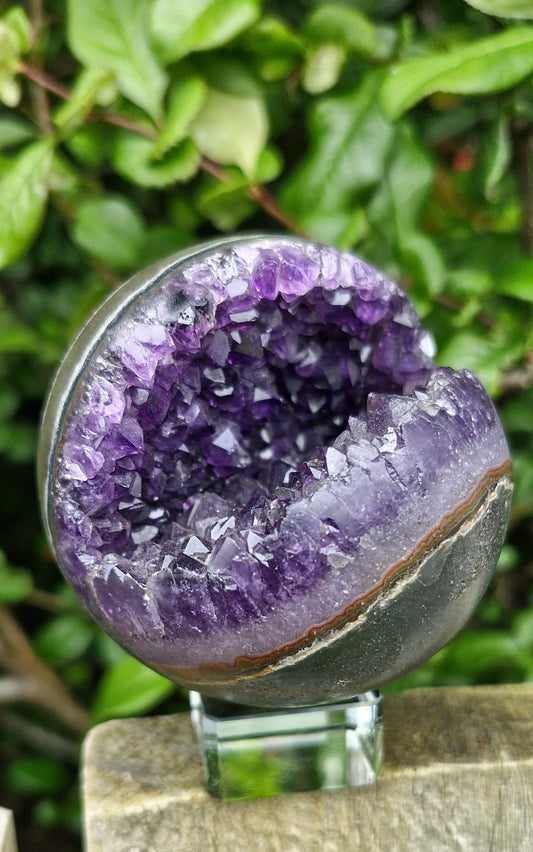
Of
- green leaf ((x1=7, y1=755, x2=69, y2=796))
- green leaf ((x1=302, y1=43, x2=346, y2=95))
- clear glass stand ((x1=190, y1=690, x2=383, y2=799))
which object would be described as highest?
green leaf ((x1=302, y1=43, x2=346, y2=95))

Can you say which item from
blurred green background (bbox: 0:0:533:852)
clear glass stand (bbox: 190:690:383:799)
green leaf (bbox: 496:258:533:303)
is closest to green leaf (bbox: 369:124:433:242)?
blurred green background (bbox: 0:0:533:852)

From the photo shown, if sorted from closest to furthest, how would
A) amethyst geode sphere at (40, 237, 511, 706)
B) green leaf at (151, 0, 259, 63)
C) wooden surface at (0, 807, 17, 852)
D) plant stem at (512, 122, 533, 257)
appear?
1. amethyst geode sphere at (40, 237, 511, 706)
2. wooden surface at (0, 807, 17, 852)
3. green leaf at (151, 0, 259, 63)
4. plant stem at (512, 122, 533, 257)

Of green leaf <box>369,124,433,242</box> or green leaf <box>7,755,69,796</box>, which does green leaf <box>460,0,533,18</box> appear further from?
green leaf <box>7,755,69,796</box>

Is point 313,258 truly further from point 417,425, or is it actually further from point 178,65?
point 178,65

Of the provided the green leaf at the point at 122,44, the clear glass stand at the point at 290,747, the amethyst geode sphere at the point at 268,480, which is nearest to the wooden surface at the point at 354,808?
the clear glass stand at the point at 290,747

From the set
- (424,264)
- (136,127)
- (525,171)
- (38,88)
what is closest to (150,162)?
(136,127)

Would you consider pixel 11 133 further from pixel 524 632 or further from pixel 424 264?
pixel 524 632

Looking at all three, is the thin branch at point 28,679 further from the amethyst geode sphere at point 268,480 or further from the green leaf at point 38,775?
the amethyst geode sphere at point 268,480

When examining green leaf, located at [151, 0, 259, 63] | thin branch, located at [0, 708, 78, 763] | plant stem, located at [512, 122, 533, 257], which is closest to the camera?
green leaf, located at [151, 0, 259, 63]
